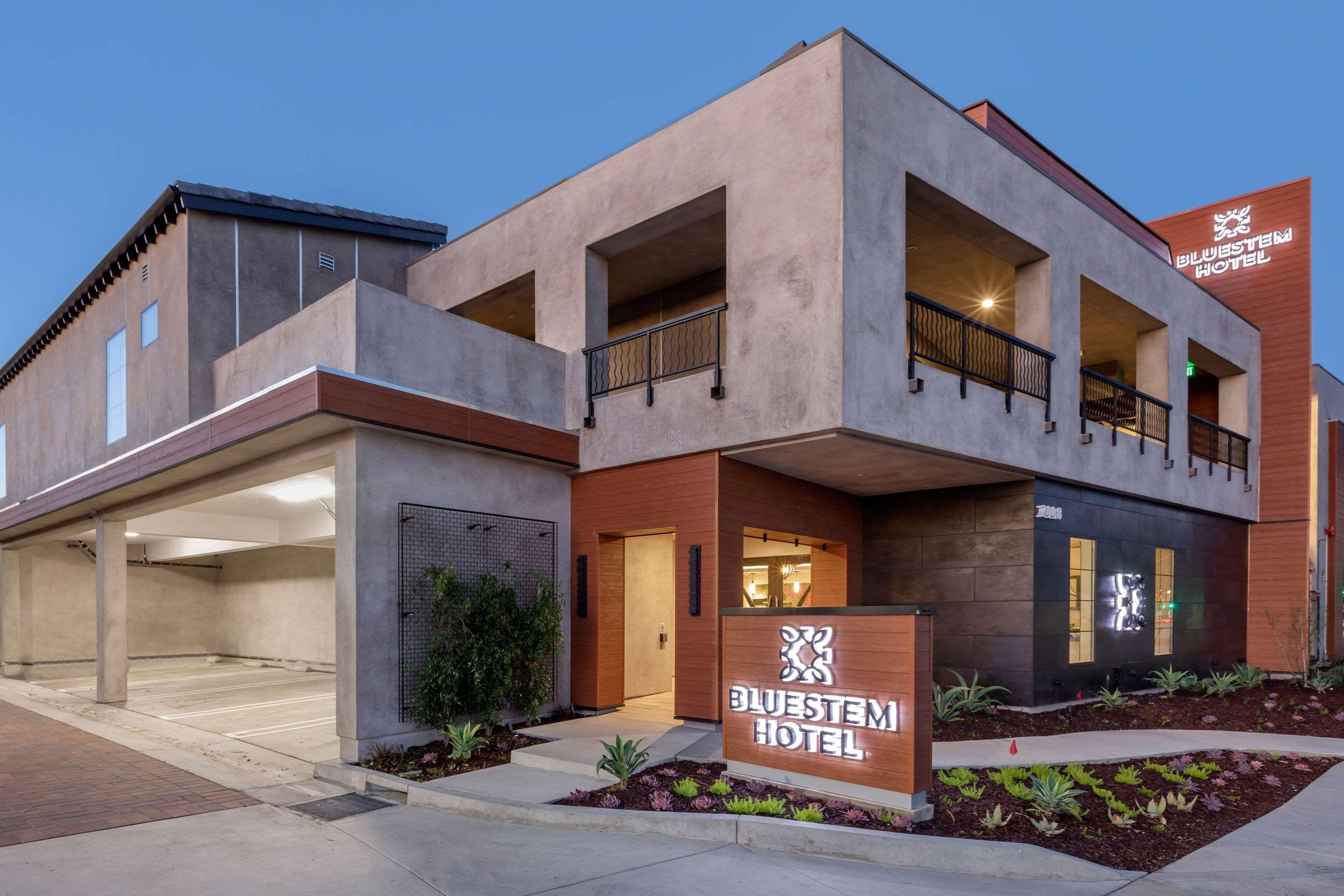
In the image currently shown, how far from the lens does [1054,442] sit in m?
12.6

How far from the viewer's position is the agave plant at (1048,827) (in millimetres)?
6543

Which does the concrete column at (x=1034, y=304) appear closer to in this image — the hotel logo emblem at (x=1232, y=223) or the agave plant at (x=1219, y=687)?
the agave plant at (x=1219, y=687)

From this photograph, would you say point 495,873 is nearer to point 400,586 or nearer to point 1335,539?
point 400,586

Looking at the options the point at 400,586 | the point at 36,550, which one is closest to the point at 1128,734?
the point at 400,586

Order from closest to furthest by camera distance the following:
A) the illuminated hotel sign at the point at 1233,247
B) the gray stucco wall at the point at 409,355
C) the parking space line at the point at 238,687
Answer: the gray stucco wall at the point at 409,355 < the parking space line at the point at 238,687 < the illuminated hotel sign at the point at 1233,247

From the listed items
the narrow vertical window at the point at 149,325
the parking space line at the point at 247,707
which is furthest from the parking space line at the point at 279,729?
the narrow vertical window at the point at 149,325

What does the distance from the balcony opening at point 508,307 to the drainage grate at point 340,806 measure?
24.6 feet

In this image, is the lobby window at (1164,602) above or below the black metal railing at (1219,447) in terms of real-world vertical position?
below

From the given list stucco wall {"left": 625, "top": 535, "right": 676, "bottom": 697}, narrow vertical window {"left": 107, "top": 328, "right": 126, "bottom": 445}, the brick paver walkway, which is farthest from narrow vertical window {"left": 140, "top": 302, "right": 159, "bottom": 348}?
stucco wall {"left": 625, "top": 535, "right": 676, "bottom": 697}

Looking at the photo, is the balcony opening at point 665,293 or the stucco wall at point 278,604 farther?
the stucco wall at point 278,604

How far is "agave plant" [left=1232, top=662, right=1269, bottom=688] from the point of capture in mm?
15797

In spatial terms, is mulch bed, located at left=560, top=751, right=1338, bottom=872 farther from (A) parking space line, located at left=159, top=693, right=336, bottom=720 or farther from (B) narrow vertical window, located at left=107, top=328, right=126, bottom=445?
(B) narrow vertical window, located at left=107, top=328, right=126, bottom=445

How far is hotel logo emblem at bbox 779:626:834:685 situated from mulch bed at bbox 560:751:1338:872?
0.98 m

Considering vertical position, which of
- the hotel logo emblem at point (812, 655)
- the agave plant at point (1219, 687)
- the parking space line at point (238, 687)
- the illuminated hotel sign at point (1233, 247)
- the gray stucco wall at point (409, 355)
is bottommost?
the parking space line at point (238, 687)
